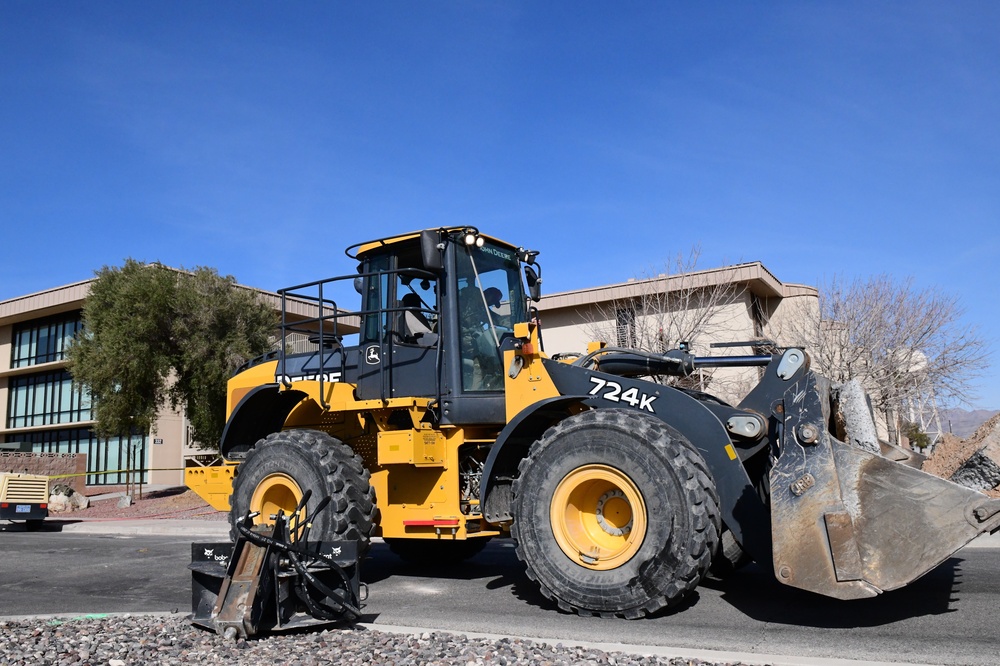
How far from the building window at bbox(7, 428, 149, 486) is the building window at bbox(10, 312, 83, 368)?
3739mm

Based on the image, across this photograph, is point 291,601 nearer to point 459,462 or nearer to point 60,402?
point 459,462

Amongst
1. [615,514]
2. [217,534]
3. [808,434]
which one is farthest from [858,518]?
[217,534]

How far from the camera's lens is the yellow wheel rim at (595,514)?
19.7ft

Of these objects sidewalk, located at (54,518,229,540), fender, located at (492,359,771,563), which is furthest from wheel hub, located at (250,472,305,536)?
sidewalk, located at (54,518,229,540)

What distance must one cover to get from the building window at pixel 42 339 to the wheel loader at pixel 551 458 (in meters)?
34.8

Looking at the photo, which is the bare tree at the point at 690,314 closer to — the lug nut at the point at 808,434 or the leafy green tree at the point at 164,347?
the leafy green tree at the point at 164,347

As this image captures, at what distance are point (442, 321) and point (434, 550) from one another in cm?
308

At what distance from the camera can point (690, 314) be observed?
23.3 m

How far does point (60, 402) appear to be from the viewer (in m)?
40.8

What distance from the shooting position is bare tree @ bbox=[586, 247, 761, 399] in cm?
2259

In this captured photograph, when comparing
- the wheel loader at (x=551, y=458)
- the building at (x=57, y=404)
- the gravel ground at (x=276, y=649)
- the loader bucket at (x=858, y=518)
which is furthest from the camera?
the building at (x=57, y=404)

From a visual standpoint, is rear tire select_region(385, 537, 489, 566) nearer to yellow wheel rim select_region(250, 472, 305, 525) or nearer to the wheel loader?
the wheel loader

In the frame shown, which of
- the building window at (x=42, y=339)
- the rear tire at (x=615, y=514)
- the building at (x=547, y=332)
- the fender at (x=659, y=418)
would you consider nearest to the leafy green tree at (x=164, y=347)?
the building at (x=547, y=332)

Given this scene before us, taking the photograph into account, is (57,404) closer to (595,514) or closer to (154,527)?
(154,527)
